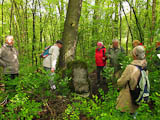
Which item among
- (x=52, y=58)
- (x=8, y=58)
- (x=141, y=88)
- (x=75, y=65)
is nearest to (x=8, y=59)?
(x=8, y=58)

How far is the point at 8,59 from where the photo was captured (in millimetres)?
3488

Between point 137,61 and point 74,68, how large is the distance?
251 cm

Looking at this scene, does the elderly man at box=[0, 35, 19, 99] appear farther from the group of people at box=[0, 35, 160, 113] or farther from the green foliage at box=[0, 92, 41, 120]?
the green foliage at box=[0, 92, 41, 120]

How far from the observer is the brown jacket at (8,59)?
3.39 m

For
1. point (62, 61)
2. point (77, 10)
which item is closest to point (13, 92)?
point (62, 61)

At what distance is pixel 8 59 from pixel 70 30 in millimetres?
2240

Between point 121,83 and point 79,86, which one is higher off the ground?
point 121,83

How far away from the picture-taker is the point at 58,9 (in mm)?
10406

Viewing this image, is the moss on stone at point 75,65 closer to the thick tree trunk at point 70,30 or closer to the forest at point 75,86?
the forest at point 75,86

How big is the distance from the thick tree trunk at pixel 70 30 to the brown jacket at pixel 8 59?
161 cm

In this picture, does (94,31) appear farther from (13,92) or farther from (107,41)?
(13,92)

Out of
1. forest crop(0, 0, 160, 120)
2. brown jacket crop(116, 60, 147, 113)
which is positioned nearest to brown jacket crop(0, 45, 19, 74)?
forest crop(0, 0, 160, 120)

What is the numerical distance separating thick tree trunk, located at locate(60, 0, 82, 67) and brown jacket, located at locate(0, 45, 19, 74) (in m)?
1.61

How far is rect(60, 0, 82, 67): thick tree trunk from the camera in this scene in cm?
427
